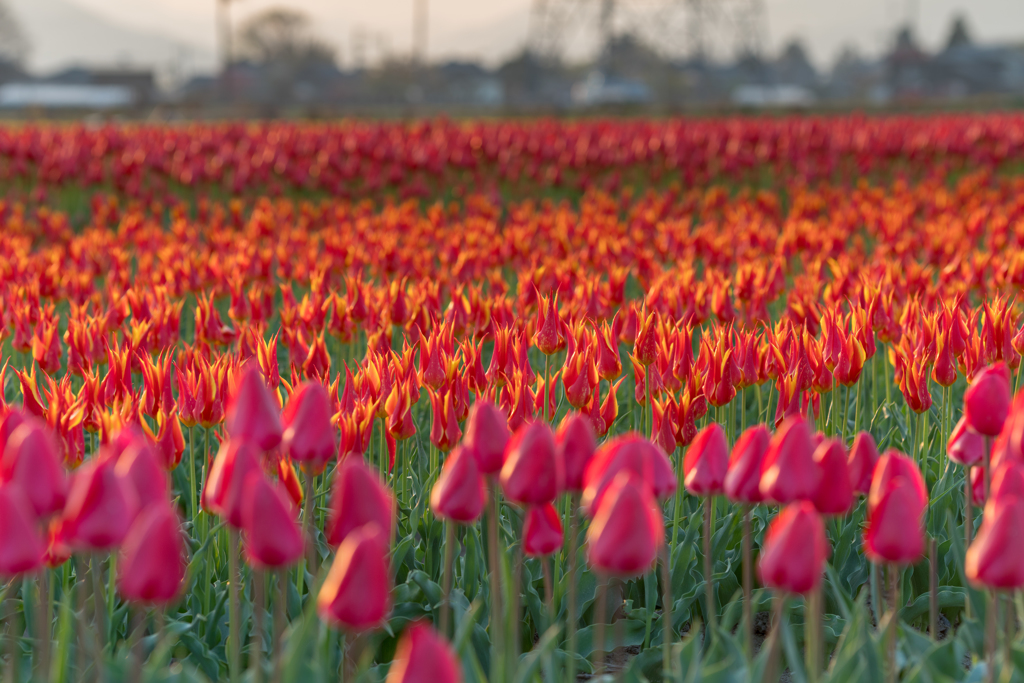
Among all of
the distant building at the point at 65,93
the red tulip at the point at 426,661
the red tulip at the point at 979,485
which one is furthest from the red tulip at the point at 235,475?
the distant building at the point at 65,93

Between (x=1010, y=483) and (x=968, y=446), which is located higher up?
(x=1010, y=483)

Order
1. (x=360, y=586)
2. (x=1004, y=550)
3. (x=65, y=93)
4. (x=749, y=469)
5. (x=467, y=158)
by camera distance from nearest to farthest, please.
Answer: (x=360, y=586), (x=1004, y=550), (x=749, y=469), (x=467, y=158), (x=65, y=93)

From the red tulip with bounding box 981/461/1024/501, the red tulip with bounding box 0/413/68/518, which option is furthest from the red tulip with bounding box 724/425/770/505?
the red tulip with bounding box 0/413/68/518

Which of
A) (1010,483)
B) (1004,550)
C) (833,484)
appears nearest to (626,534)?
(833,484)

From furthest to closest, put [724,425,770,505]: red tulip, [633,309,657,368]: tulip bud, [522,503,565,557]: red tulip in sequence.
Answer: [633,309,657,368]: tulip bud → [522,503,565,557]: red tulip → [724,425,770,505]: red tulip

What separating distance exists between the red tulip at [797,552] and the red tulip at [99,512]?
93 cm

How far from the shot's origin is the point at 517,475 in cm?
165

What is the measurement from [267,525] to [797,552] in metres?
0.76

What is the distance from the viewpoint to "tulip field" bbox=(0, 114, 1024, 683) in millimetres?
1510

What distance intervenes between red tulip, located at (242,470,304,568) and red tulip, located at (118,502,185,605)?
10 cm

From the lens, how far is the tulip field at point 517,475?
1.51m

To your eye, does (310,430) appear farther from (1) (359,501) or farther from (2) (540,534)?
(2) (540,534)

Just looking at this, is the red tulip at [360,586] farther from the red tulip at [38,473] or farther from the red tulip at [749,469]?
the red tulip at [749,469]

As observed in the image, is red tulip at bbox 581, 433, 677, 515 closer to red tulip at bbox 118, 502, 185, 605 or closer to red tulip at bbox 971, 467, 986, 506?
red tulip at bbox 118, 502, 185, 605
